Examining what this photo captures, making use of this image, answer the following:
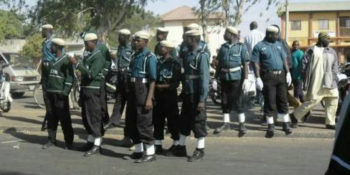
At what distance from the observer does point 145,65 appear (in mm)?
8367

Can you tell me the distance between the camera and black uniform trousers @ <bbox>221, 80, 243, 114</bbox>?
10.2 meters

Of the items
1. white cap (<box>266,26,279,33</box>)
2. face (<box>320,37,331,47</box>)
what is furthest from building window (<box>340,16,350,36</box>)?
white cap (<box>266,26,279,33</box>)

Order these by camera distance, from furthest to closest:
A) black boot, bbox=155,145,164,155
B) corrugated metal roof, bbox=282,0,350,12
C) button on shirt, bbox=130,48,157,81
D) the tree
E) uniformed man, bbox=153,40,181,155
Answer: corrugated metal roof, bbox=282,0,350,12
the tree
black boot, bbox=155,145,164,155
uniformed man, bbox=153,40,181,155
button on shirt, bbox=130,48,157,81

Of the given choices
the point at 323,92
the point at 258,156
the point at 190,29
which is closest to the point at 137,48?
the point at 190,29

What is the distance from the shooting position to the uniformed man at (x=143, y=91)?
8.31m

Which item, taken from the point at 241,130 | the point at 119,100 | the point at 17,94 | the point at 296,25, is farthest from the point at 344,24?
the point at 119,100

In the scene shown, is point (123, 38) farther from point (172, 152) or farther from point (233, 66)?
point (172, 152)

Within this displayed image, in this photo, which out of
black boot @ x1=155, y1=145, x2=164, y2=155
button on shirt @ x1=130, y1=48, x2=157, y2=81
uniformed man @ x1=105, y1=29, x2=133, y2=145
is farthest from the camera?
uniformed man @ x1=105, y1=29, x2=133, y2=145

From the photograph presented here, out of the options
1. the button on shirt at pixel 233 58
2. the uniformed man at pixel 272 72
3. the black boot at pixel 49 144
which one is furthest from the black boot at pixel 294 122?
the black boot at pixel 49 144

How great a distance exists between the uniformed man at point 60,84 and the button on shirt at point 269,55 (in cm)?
329

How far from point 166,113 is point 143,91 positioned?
0.70m

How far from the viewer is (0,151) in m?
9.47

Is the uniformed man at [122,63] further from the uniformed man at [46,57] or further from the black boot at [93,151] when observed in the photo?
the uniformed man at [46,57]

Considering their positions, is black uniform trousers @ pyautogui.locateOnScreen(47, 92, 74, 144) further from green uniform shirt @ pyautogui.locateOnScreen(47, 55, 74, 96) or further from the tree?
the tree
